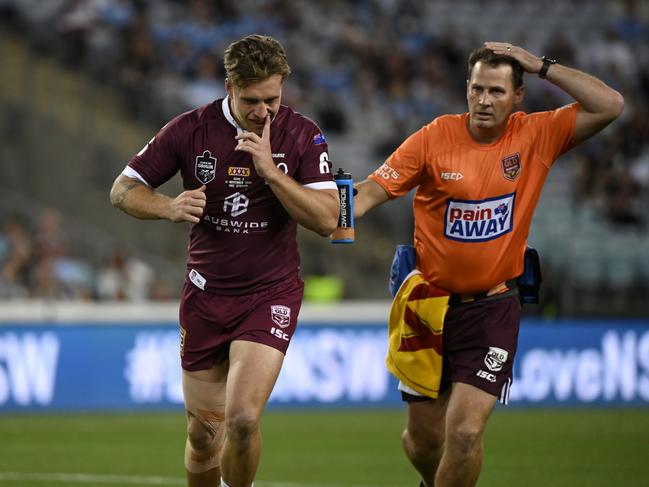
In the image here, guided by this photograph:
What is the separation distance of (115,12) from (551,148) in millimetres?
14759

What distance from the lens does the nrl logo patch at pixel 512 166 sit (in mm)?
7508

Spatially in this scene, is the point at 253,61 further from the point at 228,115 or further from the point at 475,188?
the point at 475,188

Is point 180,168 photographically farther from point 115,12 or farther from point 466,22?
point 466,22

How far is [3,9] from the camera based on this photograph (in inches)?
822

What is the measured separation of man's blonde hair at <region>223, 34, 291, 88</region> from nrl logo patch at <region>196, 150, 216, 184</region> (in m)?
0.49

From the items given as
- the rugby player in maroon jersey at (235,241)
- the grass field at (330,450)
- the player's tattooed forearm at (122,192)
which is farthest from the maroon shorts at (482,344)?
the grass field at (330,450)

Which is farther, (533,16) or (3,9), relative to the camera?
(533,16)

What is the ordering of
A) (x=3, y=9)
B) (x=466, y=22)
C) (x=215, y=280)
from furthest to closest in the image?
(x=466, y=22), (x=3, y=9), (x=215, y=280)

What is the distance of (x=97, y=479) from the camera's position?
10.0m

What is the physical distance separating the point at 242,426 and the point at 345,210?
1.37m

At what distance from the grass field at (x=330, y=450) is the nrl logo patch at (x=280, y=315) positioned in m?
2.92

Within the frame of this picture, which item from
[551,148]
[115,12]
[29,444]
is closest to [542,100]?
[115,12]

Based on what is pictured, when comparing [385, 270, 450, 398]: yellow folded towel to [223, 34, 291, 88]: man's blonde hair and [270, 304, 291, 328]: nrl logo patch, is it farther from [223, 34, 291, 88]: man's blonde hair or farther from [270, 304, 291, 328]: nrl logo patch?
[223, 34, 291, 88]: man's blonde hair

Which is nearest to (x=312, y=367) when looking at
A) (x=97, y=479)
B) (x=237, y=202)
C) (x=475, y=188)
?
(x=97, y=479)
